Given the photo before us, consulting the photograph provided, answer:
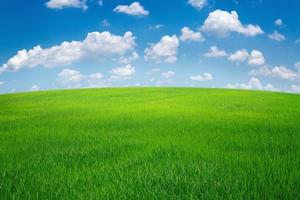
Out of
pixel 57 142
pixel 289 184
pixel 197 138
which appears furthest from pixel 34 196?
pixel 197 138

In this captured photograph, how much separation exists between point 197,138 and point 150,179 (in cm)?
384

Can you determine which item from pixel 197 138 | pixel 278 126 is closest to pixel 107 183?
pixel 197 138

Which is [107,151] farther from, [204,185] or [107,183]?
[204,185]

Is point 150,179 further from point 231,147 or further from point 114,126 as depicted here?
point 114,126

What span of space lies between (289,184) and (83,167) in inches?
133

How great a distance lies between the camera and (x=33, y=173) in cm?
597

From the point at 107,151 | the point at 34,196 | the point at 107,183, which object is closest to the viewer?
the point at 34,196

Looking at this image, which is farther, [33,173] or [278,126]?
[278,126]

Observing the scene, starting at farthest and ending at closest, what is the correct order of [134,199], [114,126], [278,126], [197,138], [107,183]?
[114,126]
[278,126]
[197,138]
[107,183]
[134,199]

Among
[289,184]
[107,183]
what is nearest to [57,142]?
[107,183]

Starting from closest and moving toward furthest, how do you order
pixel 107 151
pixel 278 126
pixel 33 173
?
1. pixel 33 173
2. pixel 107 151
3. pixel 278 126

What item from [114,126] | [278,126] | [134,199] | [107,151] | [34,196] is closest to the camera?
[134,199]

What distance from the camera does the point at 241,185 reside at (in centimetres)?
489

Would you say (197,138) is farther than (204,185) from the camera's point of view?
Yes
